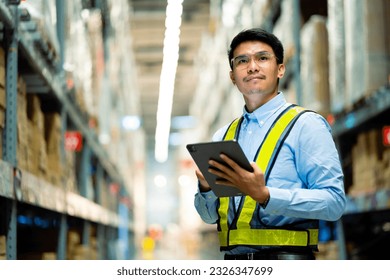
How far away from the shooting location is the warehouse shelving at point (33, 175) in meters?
3.15

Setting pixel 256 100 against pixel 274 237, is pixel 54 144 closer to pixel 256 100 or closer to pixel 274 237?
pixel 256 100

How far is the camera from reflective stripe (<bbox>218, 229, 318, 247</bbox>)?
1.67 metres

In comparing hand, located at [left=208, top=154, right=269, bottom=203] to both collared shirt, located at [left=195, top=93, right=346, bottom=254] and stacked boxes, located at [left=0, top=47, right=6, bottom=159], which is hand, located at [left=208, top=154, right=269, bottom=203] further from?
stacked boxes, located at [left=0, top=47, right=6, bottom=159]

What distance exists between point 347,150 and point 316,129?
385 centimetres

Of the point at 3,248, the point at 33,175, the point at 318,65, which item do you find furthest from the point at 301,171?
the point at 318,65

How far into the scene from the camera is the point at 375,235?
5855 millimetres

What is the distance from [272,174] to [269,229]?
0.14m

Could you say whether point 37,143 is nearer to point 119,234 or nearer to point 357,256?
point 357,256

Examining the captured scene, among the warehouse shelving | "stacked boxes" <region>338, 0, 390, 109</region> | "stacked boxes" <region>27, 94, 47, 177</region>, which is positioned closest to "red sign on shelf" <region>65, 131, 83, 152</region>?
the warehouse shelving

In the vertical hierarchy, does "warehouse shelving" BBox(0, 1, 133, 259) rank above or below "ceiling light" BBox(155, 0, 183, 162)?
below

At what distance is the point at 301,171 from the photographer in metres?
1.69

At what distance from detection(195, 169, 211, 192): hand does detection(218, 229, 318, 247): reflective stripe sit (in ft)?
0.51

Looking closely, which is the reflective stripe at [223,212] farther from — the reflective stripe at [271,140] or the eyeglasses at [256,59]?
the eyeglasses at [256,59]
